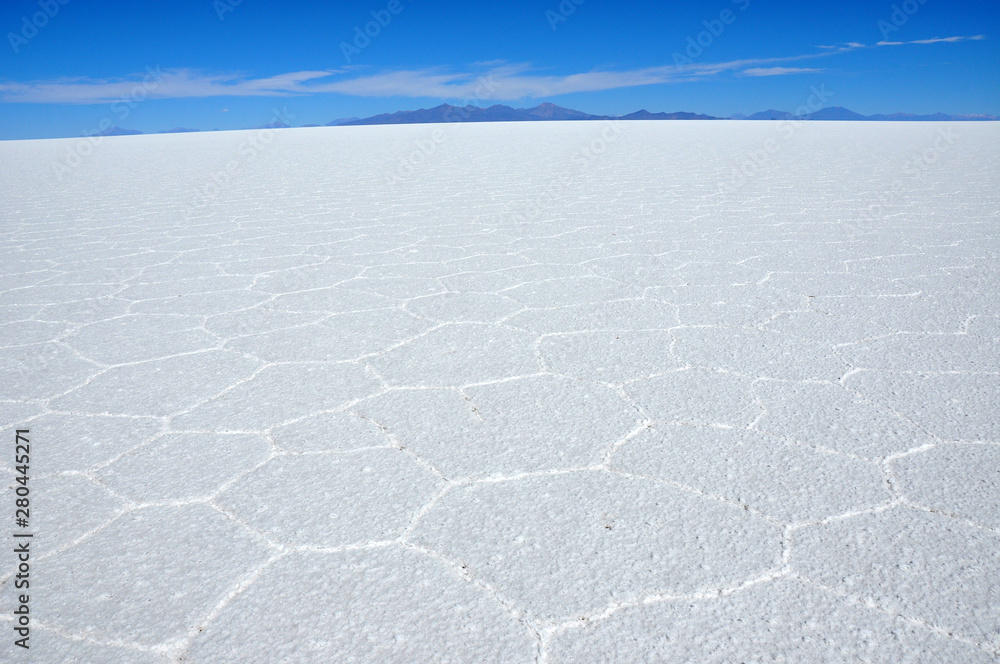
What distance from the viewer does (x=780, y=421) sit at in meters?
1.67

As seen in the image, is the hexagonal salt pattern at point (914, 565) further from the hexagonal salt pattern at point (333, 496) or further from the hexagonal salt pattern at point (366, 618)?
the hexagonal salt pattern at point (333, 496)

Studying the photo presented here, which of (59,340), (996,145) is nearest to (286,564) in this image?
(59,340)

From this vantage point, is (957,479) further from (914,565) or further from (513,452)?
(513,452)
